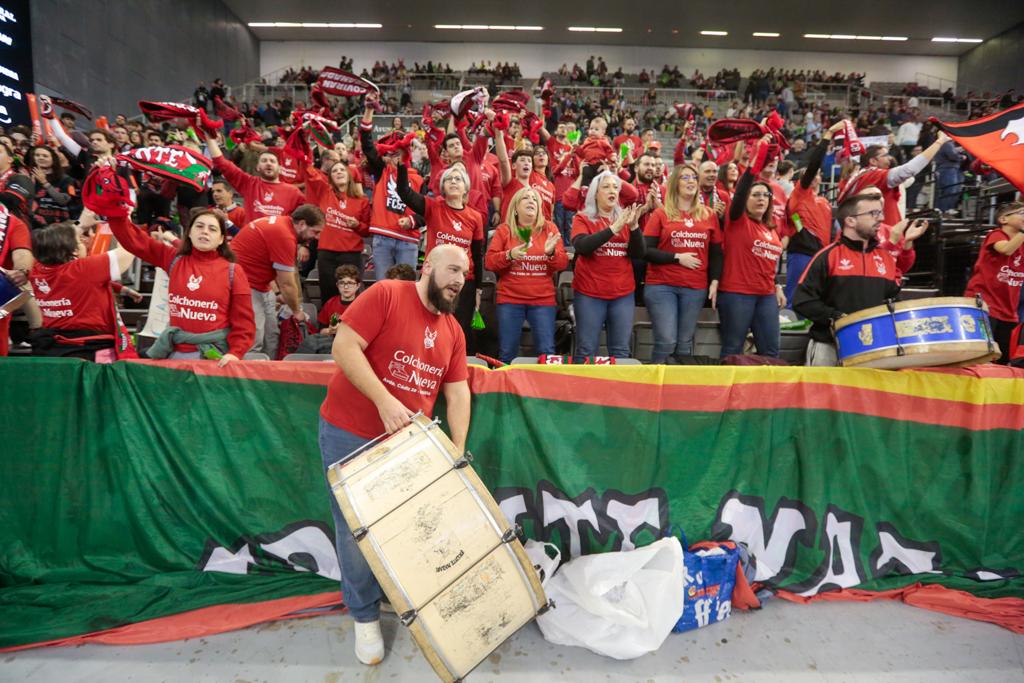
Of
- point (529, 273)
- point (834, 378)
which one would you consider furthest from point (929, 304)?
point (529, 273)

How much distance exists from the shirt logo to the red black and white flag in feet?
10.7

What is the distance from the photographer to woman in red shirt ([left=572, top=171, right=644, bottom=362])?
498 cm

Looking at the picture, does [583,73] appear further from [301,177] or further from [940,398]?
[940,398]

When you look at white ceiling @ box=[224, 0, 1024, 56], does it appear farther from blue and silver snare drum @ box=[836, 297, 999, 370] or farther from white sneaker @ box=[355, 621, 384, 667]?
white sneaker @ box=[355, 621, 384, 667]

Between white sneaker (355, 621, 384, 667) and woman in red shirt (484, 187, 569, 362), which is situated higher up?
woman in red shirt (484, 187, 569, 362)

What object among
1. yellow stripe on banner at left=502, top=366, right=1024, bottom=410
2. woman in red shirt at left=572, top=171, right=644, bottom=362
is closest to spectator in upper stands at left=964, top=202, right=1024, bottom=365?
yellow stripe on banner at left=502, top=366, right=1024, bottom=410

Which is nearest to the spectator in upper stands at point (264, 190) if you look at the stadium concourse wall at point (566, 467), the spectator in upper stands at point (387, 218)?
the spectator in upper stands at point (387, 218)

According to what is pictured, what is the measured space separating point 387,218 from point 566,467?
358 centimetres

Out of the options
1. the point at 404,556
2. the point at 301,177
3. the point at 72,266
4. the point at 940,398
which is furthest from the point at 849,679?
the point at 301,177

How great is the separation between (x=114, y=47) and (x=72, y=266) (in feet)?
68.0

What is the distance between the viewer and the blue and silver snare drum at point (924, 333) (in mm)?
3131

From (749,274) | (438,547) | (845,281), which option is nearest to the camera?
(438,547)

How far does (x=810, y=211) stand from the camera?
6215 mm

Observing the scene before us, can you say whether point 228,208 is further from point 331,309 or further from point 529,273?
point 529,273
